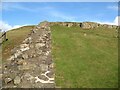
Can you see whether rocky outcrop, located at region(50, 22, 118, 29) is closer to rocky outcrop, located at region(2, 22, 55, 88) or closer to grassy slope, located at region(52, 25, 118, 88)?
grassy slope, located at region(52, 25, 118, 88)

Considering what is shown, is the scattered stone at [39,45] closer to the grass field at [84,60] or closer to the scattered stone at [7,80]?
the grass field at [84,60]

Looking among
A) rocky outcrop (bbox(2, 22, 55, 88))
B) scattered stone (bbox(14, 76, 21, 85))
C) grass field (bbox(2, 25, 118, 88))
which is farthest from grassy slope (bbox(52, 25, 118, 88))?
scattered stone (bbox(14, 76, 21, 85))

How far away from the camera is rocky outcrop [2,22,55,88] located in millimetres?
23644

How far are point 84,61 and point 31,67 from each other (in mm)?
5199

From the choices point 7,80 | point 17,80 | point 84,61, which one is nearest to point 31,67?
point 7,80

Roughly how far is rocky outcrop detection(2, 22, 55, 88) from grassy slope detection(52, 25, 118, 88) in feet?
2.59

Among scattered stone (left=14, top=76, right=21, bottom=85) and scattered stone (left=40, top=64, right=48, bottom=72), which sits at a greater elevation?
scattered stone (left=40, top=64, right=48, bottom=72)

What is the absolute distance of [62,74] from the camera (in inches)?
969

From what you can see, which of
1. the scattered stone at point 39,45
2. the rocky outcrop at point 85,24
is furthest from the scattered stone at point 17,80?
the rocky outcrop at point 85,24

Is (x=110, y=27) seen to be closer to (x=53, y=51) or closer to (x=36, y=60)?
(x=53, y=51)

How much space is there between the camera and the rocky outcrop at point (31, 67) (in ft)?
77.6

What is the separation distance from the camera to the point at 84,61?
91.8 feet

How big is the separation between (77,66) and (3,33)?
24.1 meters

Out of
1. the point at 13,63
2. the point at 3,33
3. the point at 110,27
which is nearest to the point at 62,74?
the point at 13,63
